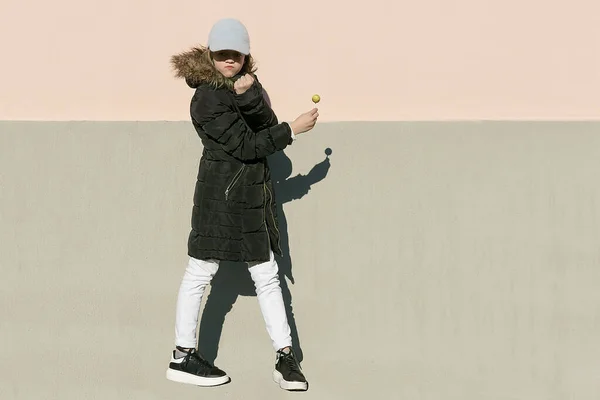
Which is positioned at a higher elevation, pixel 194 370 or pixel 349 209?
pixel 349 209

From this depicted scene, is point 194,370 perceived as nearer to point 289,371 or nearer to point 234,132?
point 289,371

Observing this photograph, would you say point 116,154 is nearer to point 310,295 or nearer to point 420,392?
point 310,295

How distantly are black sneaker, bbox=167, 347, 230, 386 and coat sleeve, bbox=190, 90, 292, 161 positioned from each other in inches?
38.4

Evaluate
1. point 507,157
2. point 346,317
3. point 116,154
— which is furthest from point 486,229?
point 116,154

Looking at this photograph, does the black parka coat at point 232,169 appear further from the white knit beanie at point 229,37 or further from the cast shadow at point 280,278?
the cast shadow at point 280,278

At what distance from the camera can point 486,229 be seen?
18.7 ft

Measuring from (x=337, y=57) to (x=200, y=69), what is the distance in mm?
869

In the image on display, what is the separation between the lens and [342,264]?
19.0ft

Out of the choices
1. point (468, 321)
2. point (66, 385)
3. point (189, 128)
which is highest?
point (189, 128)

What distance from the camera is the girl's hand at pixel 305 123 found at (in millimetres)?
5367

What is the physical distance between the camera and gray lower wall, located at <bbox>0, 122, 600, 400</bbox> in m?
5.64

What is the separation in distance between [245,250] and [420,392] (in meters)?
1.09

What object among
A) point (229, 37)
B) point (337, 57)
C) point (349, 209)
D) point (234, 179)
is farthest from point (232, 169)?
point (337, 57)

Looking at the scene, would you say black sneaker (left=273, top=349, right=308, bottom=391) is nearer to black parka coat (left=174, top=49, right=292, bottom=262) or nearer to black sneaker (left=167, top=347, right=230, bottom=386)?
black sneaker (left=167, top=347, right=230, bottom=386)
